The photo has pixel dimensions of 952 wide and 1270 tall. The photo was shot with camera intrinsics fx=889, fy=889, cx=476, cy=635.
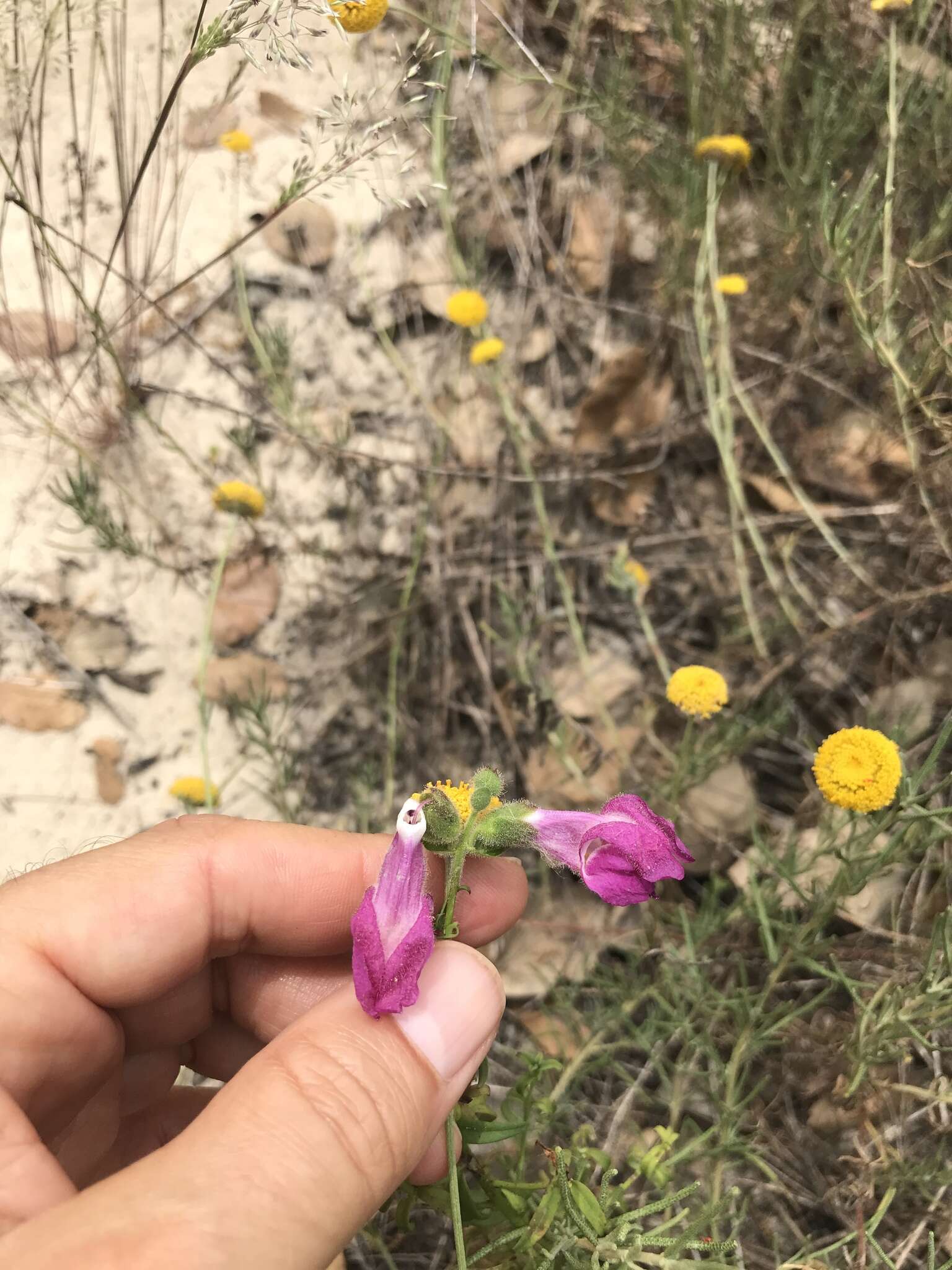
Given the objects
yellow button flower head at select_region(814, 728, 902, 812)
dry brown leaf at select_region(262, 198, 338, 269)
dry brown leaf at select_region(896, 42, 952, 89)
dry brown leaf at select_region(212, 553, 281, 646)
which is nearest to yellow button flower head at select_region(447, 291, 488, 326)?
dry brown leaf at select_region(262, 198, 338, 269)

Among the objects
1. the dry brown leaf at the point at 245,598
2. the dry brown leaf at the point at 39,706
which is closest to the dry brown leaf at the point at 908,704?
the dry brown leaf at the point at 245,598

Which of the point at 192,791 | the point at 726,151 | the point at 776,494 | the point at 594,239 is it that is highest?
the point at 726,151

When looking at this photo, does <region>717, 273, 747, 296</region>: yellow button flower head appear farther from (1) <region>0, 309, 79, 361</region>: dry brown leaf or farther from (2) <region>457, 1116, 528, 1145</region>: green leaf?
(2) <region>457, 1116, 528, 1145</region>: green leaf

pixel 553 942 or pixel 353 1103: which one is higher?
pixel 353 1103

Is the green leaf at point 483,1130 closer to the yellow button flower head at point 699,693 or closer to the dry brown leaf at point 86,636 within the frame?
the yellow button flower head at point 699,693

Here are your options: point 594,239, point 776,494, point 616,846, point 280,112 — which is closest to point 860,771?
point 616,846

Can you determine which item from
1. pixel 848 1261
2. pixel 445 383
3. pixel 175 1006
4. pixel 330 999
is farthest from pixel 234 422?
pixel 848 1261

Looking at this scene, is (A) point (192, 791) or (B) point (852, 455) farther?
(B) point (852, 455)

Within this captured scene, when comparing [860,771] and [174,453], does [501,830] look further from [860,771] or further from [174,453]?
[174,453]
